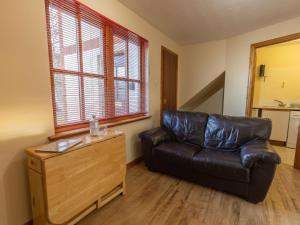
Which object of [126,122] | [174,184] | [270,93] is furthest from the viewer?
[270,93]

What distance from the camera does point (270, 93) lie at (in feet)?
13.8

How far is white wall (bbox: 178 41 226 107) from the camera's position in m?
3.89

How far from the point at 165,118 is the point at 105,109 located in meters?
1.16

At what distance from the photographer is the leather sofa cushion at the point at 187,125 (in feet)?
8.73

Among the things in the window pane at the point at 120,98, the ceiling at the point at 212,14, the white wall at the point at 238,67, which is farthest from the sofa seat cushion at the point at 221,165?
the ceiling at the point at 212,14

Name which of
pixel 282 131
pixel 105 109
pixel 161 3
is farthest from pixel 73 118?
pixel 282 131

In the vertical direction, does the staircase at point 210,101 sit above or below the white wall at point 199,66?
below

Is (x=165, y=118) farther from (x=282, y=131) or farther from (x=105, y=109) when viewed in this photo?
(x=282, y=131)

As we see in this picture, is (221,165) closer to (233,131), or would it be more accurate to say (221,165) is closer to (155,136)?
(233,131)

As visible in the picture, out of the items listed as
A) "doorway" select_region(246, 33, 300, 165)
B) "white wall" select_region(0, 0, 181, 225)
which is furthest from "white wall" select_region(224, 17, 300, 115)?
"white wall" select_region(0, 0, 181, 225)

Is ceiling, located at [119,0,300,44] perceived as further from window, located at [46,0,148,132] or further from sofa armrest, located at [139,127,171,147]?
sofa armrest, located at [139,127,171,147]

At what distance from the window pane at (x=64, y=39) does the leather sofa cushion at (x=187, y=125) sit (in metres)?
1.73

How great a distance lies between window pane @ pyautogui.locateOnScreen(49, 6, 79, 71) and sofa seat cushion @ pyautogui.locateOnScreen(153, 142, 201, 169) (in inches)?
60.6

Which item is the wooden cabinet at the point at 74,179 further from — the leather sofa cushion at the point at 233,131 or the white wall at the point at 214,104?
the white wall at the point at 214,104
